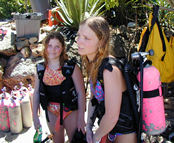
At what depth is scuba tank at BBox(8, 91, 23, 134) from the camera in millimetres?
2906

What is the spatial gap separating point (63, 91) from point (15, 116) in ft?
4.59

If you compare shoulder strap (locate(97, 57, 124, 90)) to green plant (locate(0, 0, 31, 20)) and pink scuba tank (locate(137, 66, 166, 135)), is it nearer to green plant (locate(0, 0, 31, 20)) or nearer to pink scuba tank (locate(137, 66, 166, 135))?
pink scuba tank (locate(137, 66, 166, 135))

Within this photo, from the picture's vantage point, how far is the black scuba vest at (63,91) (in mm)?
1926

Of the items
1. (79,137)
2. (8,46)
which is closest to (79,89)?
(79,137)

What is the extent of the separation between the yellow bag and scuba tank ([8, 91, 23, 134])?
2.04 metres

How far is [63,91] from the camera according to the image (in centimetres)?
194

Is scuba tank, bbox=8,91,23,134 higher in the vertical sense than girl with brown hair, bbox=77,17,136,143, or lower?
lower

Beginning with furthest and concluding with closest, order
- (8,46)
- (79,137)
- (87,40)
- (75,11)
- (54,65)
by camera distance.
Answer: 1. (75,11)
2. (8,46)
3. (54,65)
4. (79,137)
5. (87,40)

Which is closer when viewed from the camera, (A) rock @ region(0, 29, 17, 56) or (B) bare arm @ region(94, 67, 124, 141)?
(B) bare arm @ region(94, 67, 124, 141)

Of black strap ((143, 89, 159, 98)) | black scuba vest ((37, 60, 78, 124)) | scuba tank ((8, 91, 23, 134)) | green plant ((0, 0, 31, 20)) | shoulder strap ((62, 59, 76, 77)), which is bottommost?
scuba tank ((8, 91, 23, 134))

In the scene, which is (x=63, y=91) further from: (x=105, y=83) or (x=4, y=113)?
(x=4, y=113)

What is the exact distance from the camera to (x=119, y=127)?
1.40 metres

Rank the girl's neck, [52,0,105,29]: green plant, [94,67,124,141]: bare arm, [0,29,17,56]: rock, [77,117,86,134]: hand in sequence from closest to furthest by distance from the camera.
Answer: [94,67,124,141]: bare arm, [77,117,86,134]: hand, the girl's neck, [0,29,17,56]: rock, [52,0,105,29]: green plant

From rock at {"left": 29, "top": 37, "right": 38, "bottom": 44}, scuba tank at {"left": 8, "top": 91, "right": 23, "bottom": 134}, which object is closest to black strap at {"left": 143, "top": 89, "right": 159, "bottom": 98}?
scuba tank at {"left": 8, "top": 91, "right": 23, "bottom": 134}
